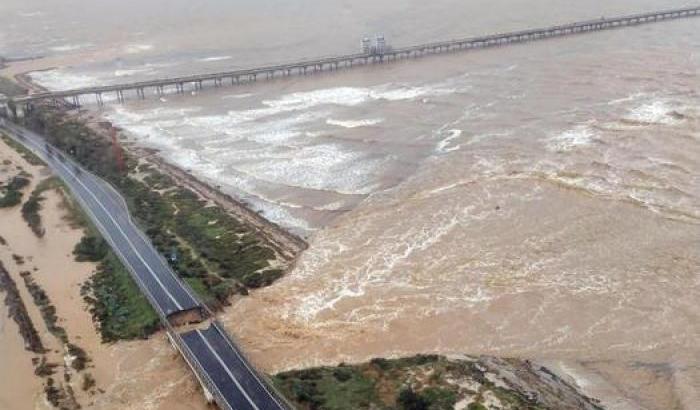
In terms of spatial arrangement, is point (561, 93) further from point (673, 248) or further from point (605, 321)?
point (605, 321)

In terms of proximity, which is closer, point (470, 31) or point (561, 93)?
point (561, 93)

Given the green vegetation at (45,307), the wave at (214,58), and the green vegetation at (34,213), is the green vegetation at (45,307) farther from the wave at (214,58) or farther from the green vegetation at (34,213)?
the wave at (214,58)

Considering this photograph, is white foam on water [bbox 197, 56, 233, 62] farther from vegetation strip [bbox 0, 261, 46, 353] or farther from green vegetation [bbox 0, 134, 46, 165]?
vegetation strip [bbox 0, 261, 46, 353]

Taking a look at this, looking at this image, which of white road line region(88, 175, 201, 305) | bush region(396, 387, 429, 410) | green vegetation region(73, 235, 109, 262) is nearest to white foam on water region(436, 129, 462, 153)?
white road line region(88, 175, 201, 305)

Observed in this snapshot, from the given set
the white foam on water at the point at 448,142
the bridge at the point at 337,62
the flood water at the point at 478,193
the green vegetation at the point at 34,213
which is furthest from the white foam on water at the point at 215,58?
the green vegetation at the point at 34,213

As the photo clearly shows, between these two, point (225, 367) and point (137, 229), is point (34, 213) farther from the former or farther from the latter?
point (225, 367)

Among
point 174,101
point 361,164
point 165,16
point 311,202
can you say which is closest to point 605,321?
point 311,202

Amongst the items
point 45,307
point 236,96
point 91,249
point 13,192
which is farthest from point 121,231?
point 236,96
